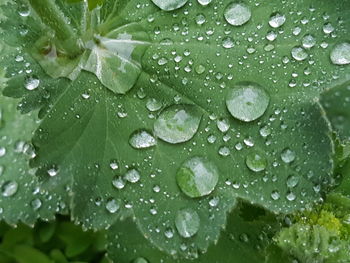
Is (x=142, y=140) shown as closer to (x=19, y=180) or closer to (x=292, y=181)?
(x=292, y=181)

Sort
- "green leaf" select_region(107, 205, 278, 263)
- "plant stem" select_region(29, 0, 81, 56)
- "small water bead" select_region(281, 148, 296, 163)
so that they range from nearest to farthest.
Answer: "small water bead" select_region(281, 148, 296, 163) < "plant stem" select_region(29, 0, 81, 56) < "green leaf" select_region(107, 205, 278, 263)

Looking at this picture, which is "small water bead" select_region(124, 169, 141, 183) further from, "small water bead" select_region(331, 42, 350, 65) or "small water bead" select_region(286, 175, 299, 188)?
"small water bead" select_region(331, 42, 350, 65)

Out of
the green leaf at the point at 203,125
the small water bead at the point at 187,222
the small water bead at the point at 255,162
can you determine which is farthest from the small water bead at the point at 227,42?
the small water bead at the point at 187,222

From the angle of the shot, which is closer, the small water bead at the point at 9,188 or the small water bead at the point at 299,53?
the small water bead at the point at 299,53

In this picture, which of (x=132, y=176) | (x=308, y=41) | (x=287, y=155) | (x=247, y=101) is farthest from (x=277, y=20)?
(x=132, y=176)

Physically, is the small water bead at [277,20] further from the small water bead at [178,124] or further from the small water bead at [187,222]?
the small water bead at [187,222]

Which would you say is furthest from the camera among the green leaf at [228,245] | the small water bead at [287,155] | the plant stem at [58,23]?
the green leaf at [228,245]

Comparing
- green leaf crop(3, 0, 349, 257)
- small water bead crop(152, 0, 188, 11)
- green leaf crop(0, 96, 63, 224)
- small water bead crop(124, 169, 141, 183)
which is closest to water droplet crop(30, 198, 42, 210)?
green leaf crop(0, 96, 63, 224)
